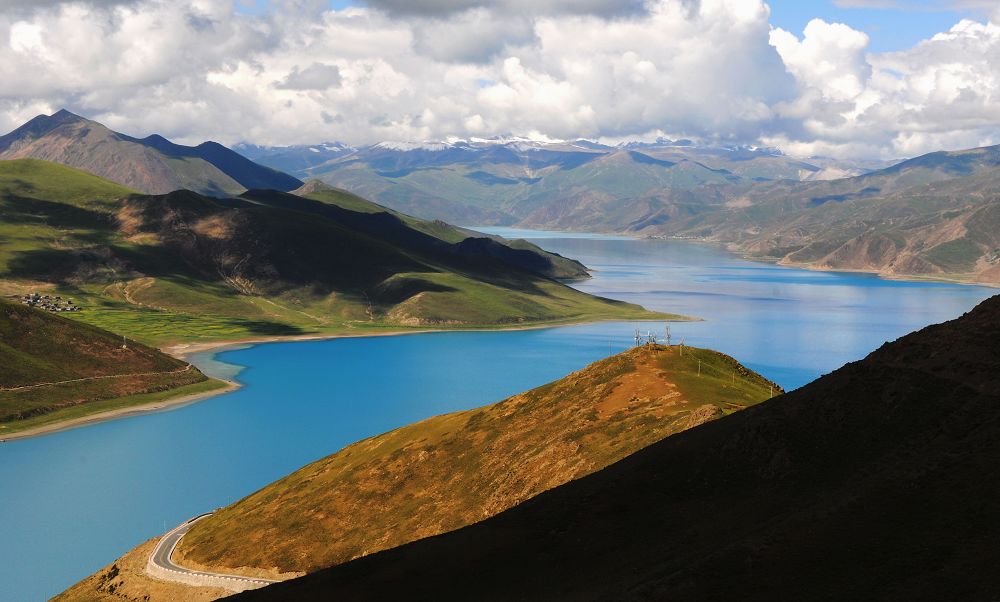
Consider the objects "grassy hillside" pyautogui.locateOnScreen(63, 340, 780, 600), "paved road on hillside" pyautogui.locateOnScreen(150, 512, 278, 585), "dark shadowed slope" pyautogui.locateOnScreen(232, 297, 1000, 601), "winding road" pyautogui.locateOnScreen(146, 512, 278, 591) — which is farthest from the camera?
"paved road on hillside" pyautogui.locateOnScreen(150, 512, 278, 585)

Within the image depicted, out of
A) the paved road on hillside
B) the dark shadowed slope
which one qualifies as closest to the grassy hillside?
the paved road on hillside

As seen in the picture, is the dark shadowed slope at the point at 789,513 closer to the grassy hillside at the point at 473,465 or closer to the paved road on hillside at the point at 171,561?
the grassy hillside at the point at 473,465

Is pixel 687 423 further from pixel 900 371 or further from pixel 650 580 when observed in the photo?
pixel 650 580

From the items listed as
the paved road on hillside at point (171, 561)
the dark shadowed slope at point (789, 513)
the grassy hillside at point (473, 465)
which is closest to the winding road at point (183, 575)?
the paved road on hillside at point (171, 561)

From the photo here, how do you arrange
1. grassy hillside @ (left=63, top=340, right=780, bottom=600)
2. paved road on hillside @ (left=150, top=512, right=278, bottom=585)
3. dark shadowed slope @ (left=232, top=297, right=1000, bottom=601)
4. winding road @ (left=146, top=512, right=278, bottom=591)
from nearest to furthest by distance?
dark shadowed slope @ (left=232, top=297, right=1000, bottom=601) < grassy hillside @ (left=63, top=340, right=780, bottom=600) < winding road @ (left=146, top=512, right=278, bottom=591) < paved road on hillside @ (left=150, top=512, right=278, bottom=585)

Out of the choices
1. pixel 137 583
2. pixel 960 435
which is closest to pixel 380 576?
pixel 960 435

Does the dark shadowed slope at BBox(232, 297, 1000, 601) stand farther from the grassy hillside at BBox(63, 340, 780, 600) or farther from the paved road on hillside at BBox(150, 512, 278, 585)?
the paved road on hillside at BBox(150, 512, 278, 585)

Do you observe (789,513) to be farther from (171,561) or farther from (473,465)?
(171,561)

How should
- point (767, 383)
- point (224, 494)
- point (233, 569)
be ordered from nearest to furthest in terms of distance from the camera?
1. point (233, 569)
2. point (767, 383)
3. point (224, 494)
